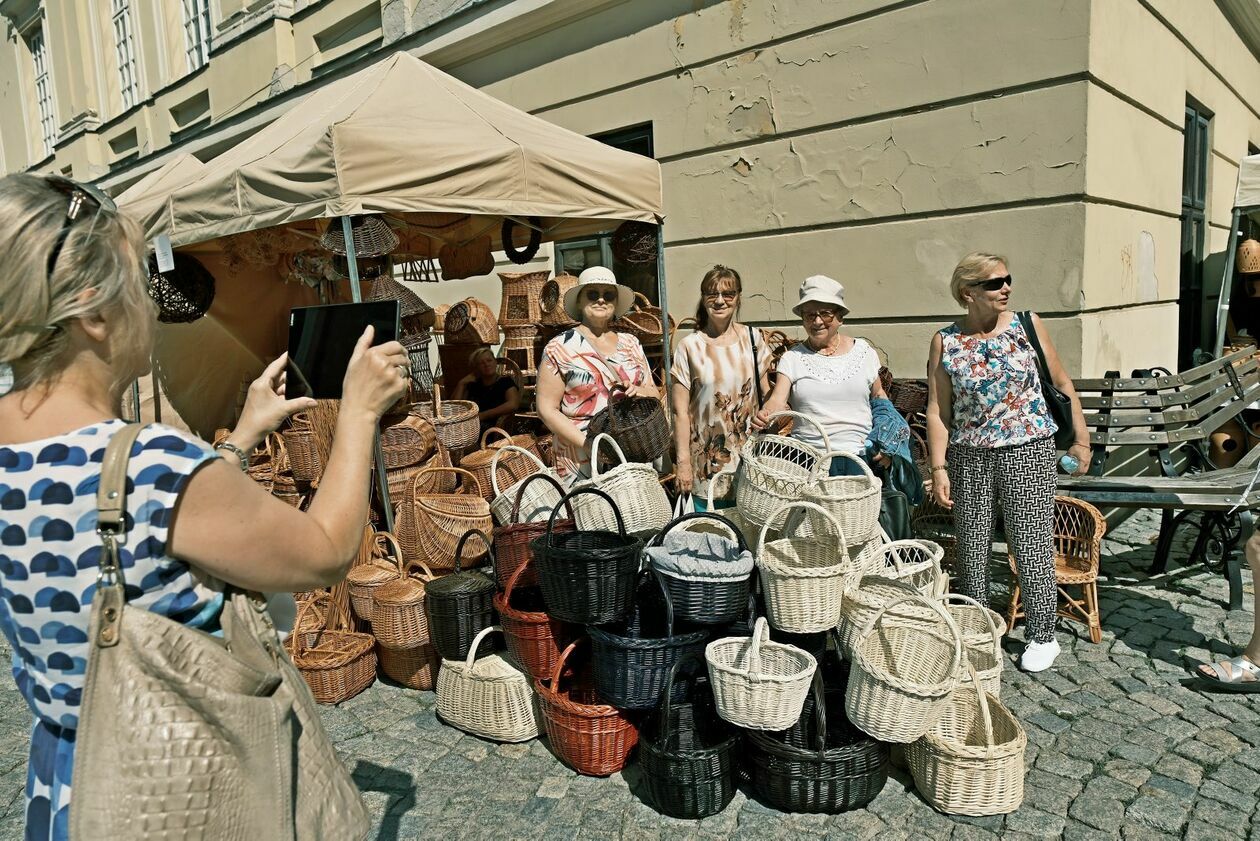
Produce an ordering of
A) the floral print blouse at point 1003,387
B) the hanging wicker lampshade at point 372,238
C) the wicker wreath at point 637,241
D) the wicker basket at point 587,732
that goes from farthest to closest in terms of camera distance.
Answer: the wicker wreath at point 637,241, the hanging wicker lampshade at point 372,238, the floral print blouse at point 1003,387, the wicker basket at point 587,732

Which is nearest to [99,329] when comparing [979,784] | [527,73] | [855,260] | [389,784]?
[389,784]

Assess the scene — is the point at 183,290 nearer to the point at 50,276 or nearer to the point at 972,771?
the point at 50,276

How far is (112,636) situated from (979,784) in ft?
8.42

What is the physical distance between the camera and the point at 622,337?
436cm

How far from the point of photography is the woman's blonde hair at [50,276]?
109cm

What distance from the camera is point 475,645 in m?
3.33

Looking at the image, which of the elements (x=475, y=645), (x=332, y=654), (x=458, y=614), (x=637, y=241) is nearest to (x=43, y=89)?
(x=637, y=241)

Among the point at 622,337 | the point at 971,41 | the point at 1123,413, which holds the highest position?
the point at 971,41

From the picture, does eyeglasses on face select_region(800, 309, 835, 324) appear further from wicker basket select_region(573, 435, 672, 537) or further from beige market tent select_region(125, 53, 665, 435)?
beige market tent select_region(125, 53, 665, 435)

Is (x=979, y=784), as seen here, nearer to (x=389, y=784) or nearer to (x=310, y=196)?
(x=389, y=784)

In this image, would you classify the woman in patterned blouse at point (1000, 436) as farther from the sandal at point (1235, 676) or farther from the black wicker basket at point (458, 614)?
the black wicker basket at point (458, 614)

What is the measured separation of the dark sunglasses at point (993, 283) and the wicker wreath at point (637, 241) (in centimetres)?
292

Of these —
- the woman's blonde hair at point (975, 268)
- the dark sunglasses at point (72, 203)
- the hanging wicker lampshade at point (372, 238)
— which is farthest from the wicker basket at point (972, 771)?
the hanging wicker lampshade at point (372, 238)

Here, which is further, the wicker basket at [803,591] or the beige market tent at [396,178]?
the beige market tent at [396,178]
